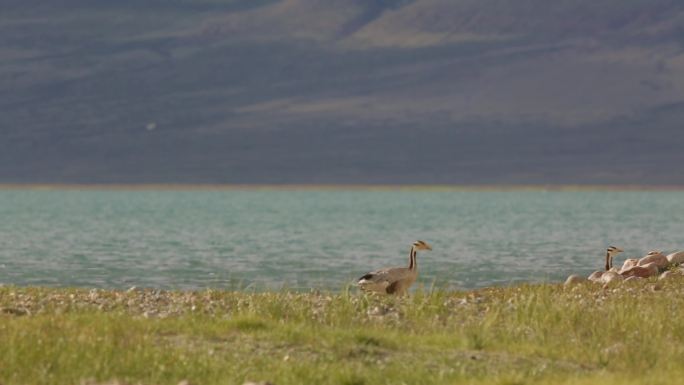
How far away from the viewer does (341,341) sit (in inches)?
866

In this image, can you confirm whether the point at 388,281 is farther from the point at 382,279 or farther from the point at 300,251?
the point at 300,251

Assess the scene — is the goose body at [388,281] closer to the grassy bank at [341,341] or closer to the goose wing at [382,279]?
the goose wing at [382,279]

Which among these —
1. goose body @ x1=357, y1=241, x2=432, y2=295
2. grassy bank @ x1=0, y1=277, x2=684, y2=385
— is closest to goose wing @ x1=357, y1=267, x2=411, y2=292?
goose body @ x1=357, y1=241, x2=432, y2=295

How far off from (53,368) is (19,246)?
197 ft

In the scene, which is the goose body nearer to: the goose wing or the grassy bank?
the goose wing

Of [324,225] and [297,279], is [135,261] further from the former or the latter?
[324,225]

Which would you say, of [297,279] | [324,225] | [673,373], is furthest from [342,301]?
[324,225]

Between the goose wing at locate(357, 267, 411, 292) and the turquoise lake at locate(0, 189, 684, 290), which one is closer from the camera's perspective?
the goose wing at locate(357, 267, 411, 292)

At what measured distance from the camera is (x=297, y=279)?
168 feet

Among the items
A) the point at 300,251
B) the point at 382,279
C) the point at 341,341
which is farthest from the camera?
the point at 300,251

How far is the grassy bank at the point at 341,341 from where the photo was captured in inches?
765

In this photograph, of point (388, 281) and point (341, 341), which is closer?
point (341, 341)

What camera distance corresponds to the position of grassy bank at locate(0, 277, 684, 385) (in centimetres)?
1942

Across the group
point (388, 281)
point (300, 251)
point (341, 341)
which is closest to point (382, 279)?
point (388, 281)
